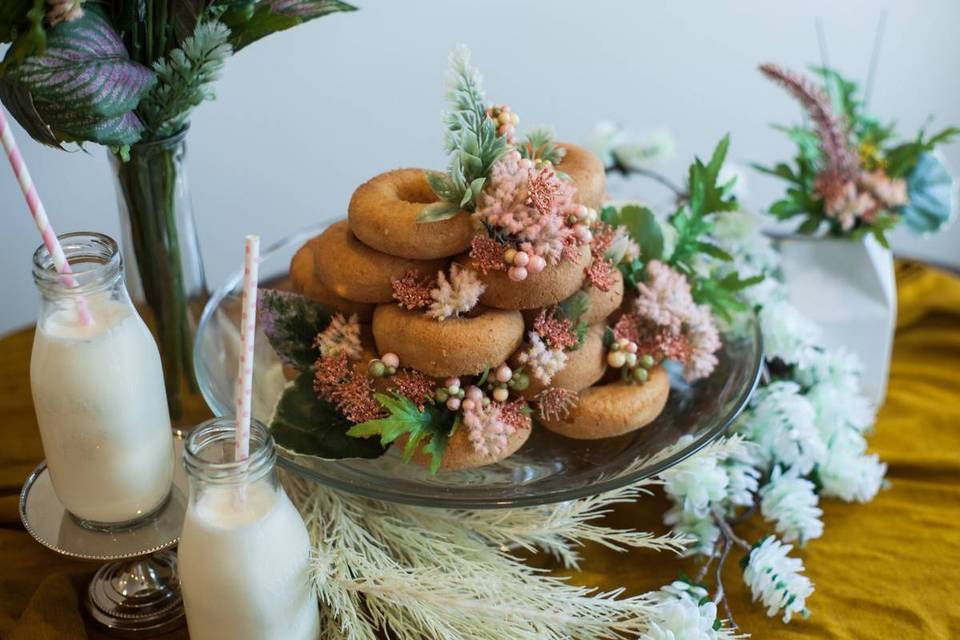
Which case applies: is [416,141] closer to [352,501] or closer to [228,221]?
Result: [228,221]

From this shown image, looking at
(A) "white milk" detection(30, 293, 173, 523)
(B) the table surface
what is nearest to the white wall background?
(B) the table surface

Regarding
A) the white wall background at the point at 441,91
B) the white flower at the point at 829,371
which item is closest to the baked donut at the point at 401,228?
the white flower at the point at 829,371

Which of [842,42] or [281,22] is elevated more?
[281,22]

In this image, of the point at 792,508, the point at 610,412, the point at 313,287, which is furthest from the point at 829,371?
the point at 313,287

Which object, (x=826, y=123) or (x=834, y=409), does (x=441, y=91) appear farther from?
(x=834, y=409)

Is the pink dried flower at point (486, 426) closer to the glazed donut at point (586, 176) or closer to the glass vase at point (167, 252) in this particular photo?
the glazed donut at point (586, 176)

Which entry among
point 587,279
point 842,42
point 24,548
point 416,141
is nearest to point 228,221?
point 416,141
